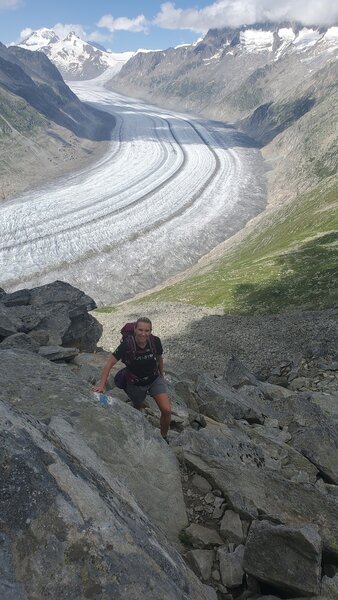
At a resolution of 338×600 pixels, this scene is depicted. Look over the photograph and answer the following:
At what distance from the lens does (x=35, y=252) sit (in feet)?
197

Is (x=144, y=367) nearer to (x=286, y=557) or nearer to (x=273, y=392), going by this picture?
(x=286, y=557)

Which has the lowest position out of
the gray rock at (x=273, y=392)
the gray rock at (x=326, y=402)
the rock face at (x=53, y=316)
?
the gray rock at (x=273, y=392)

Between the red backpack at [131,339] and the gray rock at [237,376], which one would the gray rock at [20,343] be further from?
the red backpack at [131,339]

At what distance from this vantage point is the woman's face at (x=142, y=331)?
10172 mm

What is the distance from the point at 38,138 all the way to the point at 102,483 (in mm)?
109632

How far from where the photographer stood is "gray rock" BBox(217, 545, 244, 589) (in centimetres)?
685

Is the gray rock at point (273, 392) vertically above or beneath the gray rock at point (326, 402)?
beneath

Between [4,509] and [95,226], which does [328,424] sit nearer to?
[4,509]

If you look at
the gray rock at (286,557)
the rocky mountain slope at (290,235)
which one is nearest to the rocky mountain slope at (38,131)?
the rocky mountain slope at (290,235)

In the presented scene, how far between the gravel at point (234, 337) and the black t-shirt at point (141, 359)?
14256mm

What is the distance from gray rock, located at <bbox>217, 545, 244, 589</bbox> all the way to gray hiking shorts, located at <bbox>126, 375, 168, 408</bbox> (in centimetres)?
411

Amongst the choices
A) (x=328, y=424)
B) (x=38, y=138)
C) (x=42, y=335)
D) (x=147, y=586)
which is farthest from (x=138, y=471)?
(x=38, y=138)

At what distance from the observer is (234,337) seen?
1286 inches

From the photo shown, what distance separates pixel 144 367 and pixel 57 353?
877 centimetres
